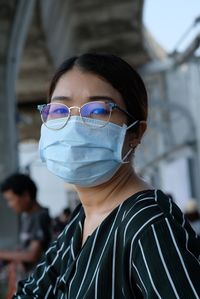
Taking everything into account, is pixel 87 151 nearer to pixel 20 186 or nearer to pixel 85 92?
pixel 85 92

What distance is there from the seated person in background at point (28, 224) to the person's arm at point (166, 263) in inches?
117

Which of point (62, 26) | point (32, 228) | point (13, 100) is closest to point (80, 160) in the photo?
point (32, 228)

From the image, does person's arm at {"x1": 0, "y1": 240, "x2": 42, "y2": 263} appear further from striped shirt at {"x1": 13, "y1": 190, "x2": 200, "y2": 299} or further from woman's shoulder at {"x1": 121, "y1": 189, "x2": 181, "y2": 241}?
woman's shoulder at {"x1": 121, "y1": 189, "x2": 181, "y2": 241}

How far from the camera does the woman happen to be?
1454 millimetres

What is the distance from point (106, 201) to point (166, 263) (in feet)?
1.34

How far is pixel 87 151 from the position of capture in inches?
72.7

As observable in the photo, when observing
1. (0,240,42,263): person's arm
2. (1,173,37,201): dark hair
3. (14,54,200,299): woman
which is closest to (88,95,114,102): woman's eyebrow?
(14,54,200,299): woman

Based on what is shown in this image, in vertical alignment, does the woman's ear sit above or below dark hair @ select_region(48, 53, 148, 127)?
below

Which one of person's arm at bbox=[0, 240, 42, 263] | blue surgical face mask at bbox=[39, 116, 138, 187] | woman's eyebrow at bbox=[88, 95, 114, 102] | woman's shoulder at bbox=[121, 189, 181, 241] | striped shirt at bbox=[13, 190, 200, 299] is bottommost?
person's arm at bbox=[0, 240, 42, 263]

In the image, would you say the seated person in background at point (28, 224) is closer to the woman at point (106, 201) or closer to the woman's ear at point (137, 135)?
the woman at point (106, 201)

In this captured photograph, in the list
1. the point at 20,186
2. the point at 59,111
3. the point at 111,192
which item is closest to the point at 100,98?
the point at 59,111

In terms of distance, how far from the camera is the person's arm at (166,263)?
140 cm

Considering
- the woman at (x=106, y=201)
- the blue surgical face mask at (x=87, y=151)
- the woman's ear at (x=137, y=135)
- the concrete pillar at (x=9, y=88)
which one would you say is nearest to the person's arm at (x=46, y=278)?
the woman at (x=106, y=201)

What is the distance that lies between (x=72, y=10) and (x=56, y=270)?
10996 millimetres
